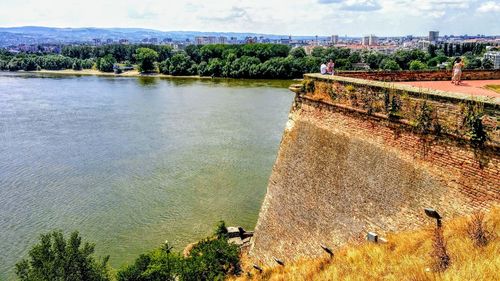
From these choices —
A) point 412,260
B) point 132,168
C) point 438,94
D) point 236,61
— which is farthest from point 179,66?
point 412,260

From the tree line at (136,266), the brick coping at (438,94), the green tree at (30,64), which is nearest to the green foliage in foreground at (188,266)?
the tree line at (136,266)

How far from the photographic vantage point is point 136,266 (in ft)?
42.8

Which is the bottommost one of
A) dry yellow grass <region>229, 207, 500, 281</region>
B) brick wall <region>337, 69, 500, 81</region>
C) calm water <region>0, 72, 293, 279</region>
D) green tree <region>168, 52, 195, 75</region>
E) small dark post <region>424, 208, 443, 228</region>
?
calm water <region>0, 72, 293, 279</region>

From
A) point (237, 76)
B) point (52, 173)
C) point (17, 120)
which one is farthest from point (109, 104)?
point (237, 76)

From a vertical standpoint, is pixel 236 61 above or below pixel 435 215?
above

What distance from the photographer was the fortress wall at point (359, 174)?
695cm

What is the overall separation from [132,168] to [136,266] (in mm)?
14436

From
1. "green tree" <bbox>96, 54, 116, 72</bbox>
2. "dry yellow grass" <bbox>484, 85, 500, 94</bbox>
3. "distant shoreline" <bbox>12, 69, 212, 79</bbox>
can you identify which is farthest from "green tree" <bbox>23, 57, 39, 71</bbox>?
"dry yellow grass" <bbox>484, 85, 500, 94</bbox>

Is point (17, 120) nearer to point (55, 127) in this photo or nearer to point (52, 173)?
point (55, 127)

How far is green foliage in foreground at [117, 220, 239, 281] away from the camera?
38.9ft

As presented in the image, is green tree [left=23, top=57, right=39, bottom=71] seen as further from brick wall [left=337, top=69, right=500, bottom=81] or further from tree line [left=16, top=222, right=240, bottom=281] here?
brick wall [left=337, top=69, right=500, bottom=81]

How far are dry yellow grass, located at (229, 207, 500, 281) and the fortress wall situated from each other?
1.49 feet

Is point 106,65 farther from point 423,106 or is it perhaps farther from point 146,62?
point 423,106

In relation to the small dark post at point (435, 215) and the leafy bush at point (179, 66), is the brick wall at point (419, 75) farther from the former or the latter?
the leafy bush at point (179, 66)
